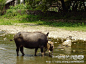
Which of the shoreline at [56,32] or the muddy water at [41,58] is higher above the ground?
the muddy water at [41,58]

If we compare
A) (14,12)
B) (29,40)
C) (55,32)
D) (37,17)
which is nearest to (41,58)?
(29,40)

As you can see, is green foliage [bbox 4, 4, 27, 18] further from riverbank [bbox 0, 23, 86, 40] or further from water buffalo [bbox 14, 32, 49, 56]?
water buffalo [bbox 14, 32, 49, 56]

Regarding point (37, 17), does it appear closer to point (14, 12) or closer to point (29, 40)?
point (14, 12)

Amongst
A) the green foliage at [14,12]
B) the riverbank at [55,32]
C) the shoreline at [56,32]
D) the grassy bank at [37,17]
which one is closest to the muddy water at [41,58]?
the shoreline at [56,32]

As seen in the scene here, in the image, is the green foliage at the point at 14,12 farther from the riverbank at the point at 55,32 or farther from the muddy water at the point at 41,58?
the muddy water at the point at 41,58

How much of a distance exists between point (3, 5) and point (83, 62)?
29.0 m

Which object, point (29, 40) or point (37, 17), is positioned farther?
point (37, 17)

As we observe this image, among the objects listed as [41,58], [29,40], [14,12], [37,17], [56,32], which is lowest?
[37,17]

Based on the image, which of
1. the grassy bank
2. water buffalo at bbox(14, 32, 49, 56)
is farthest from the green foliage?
water buffalo at bbox(14, 32, 49, 56)

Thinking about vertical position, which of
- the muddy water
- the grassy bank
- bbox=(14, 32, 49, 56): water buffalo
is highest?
bbox=(14, 32, 49, 56): water buffalo

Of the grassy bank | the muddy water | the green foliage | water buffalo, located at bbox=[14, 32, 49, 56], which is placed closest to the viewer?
the muddy water

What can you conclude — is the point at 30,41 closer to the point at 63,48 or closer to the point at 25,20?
the point at 63,48

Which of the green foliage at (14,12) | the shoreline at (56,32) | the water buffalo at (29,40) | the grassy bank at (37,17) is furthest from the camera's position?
the green foliage at (14,12)

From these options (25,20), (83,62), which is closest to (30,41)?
(83,62)
